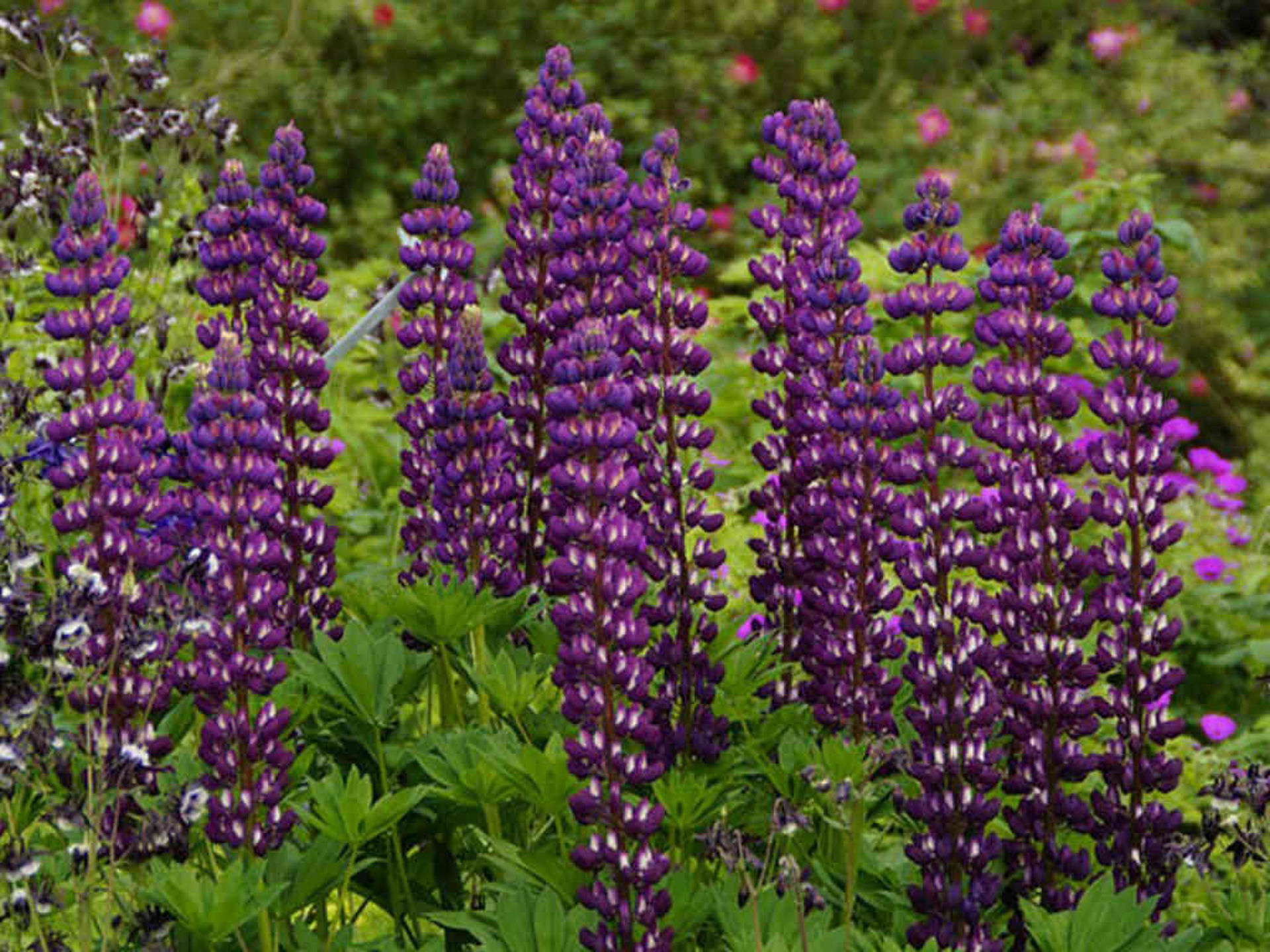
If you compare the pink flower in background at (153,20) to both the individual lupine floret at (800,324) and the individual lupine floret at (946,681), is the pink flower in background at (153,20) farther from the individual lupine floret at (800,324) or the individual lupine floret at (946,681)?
the individual lupine floret at (946,681)

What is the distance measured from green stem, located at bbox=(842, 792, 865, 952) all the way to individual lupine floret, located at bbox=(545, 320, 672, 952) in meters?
0.23

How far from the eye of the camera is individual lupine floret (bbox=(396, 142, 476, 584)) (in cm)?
272

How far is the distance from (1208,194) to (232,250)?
6.91 m

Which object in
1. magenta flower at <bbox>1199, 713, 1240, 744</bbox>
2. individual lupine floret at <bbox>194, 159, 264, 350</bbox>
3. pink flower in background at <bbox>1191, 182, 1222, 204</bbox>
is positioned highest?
individual lupine floret at <bbox>194, 159, 264, 350</bbox>

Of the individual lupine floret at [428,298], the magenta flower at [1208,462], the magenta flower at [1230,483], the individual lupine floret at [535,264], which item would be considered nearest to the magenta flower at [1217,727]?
the magenta flower at [1230,483]

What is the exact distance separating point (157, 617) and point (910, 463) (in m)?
0.98

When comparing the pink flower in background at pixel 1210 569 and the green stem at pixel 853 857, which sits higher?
the green stem at pixel 853 857

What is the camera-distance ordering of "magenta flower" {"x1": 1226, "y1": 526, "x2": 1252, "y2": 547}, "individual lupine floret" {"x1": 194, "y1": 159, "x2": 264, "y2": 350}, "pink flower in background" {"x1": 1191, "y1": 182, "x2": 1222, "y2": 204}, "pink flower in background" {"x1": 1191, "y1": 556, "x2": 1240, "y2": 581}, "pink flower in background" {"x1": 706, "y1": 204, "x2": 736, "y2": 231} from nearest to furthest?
"individual lupine floret" {"x1": 194, "y1": 159, "x2": 264, "y2": 350} → "pink flower in background" {"x1": 1191, "y1": 556, "x2": 1240, "y2": 581} → "magenta flower" {"x1": 1226, "y1": 526, "x2": 1252, "y2": 547} → "pink flower in background" {"x1": 706, "y1": 204, "x2": 736, "y2": 231} → "pink flower in background" {"x1": 1191, "y1": 182, "x2": 1222, "y2": 204}

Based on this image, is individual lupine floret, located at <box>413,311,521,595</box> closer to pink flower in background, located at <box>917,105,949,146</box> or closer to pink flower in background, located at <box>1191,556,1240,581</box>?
pink flower in background, located at <box>1191,556,1240,581</box>

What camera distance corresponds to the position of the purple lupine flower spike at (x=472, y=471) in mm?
2570

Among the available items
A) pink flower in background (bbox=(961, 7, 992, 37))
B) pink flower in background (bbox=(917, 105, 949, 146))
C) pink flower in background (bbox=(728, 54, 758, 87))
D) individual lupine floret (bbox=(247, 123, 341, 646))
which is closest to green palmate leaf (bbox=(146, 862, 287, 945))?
individual lupine floret (bbox=(247, 123, 341, 646))

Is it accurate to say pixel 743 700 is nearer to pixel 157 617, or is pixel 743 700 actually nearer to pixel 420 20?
pixel 157 617

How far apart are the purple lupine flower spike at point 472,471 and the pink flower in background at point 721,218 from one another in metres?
5.81

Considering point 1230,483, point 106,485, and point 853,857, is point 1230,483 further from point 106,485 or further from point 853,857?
point 106,485
